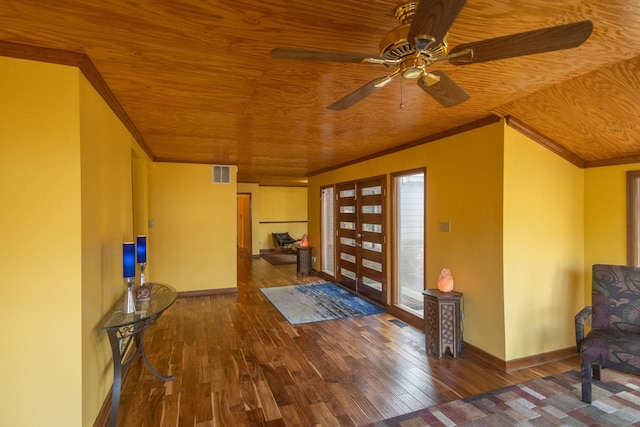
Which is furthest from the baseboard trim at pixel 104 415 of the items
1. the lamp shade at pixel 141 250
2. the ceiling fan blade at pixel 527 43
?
the ceiling fan blade at pixel 527 43

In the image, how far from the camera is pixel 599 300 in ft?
9.64

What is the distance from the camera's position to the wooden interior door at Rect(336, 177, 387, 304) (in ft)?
16.5

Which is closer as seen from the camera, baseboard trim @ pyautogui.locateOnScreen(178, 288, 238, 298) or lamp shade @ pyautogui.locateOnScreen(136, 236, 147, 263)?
lamp shade @ pyautogui.locateOnScreen(136, 236, 147, 263)

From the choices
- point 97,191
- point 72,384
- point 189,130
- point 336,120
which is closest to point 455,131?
point 336,120

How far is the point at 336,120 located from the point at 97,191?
6.96ft

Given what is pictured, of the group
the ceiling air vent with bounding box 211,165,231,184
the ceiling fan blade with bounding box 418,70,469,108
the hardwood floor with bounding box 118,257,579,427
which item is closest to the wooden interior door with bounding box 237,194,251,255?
the ceiling air vent with bounding box 211,165,231,184

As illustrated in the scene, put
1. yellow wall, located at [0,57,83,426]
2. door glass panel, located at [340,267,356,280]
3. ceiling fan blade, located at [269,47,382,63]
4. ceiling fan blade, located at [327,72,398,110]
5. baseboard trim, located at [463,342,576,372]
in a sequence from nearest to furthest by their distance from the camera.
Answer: ceiling fan blade, located at [269,47,382,63]
ceiling fan blade, located at [327,72,398,110]
yellow wall, located at [0,57,83,426]
baseboard trim, located at [463,342,576,372]
door glass panel, located at [340,267,356,280]

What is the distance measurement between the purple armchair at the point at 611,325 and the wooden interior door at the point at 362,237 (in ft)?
8.17

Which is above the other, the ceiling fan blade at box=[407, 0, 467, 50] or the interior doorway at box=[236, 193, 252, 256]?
the ceiling fan blade at box=[407, 0, 467, 50]

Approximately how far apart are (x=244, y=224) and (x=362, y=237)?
6.59 metres

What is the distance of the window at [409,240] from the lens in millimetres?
4352

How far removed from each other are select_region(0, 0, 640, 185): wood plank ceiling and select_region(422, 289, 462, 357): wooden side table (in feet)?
5.92

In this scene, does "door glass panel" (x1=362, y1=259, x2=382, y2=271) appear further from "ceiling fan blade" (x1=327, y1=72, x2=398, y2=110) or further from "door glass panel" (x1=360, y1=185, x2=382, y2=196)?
"ceiling fan blade" (x1=327, y1=72, x2=398, y2=110)

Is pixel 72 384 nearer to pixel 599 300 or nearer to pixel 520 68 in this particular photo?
pixel 520 68
